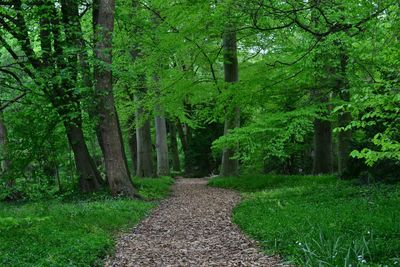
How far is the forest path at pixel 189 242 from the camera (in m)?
6.99

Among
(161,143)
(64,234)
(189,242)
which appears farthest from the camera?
(161,143)

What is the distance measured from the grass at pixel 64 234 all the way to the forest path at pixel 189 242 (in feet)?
1.27

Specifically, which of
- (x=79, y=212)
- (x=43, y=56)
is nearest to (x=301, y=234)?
(x=79, y=212)

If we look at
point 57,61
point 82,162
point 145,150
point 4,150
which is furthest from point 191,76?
point 57,61

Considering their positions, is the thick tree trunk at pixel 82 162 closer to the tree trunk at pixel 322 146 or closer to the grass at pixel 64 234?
the grass at pixel 64 234

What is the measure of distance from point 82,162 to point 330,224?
977 cm

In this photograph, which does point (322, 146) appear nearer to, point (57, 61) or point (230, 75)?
point (230, 75)

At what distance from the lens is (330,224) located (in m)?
7.73

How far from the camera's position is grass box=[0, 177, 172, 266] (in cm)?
616

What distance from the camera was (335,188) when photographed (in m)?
12.9

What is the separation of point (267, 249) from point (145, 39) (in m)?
11.8

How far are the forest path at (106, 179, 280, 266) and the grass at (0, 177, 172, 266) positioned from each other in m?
0.39

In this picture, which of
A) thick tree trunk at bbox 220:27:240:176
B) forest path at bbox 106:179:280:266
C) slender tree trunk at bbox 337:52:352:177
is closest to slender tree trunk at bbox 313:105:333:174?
slender tree trunk at bbox 337:52:352:177

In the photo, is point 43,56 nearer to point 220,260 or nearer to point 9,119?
point 9,119
